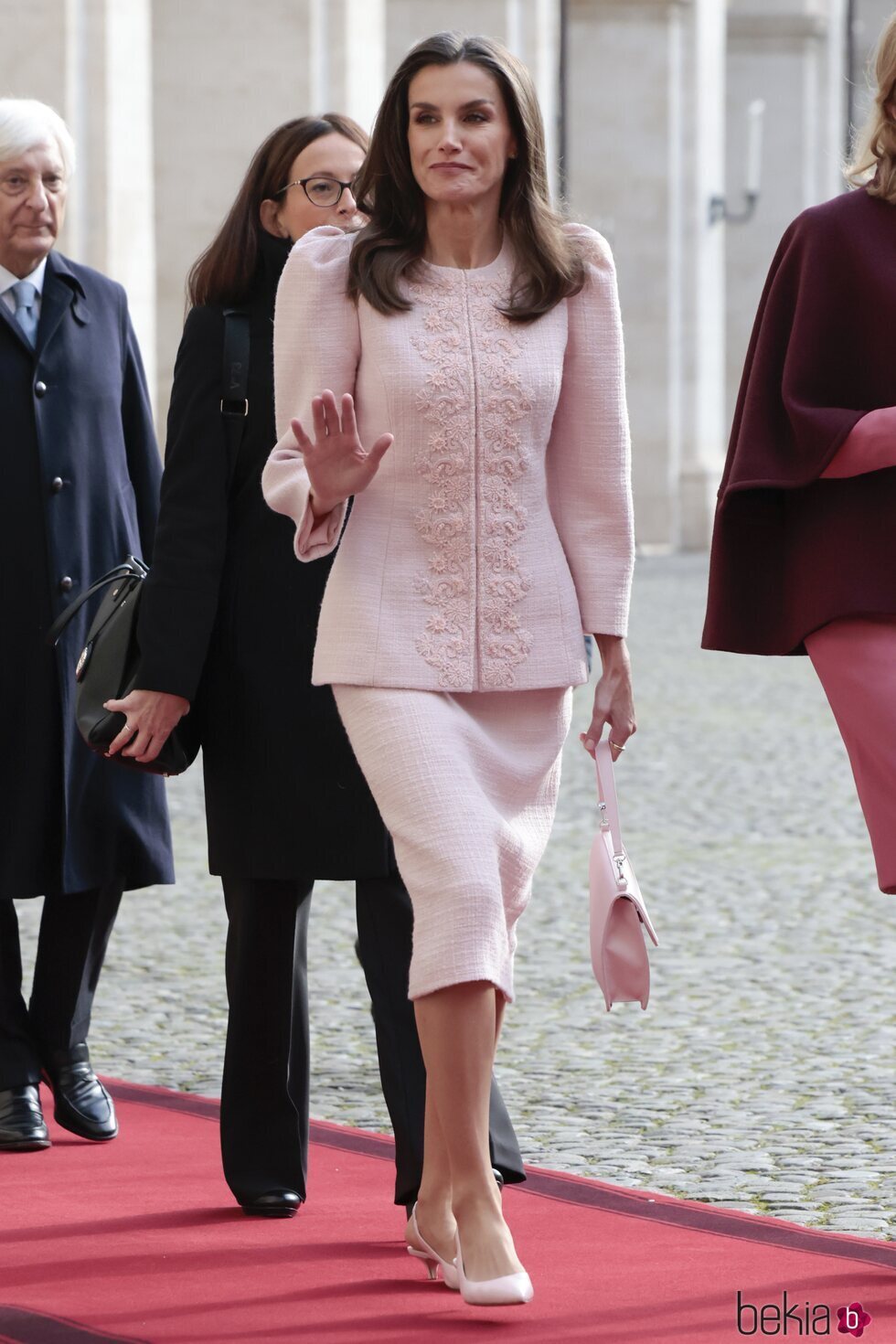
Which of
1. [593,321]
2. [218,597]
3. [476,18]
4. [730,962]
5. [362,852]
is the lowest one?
[730,962]

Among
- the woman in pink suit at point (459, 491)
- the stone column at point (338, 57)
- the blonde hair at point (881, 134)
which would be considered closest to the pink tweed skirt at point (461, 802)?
the woman in pink suit at point (459, 491)

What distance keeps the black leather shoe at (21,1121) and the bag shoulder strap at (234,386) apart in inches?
55.0

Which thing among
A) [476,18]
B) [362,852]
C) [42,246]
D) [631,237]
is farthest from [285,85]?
[362,852]

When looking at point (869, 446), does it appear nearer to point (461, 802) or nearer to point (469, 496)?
point (469, 496)

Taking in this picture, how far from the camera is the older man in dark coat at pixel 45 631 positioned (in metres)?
5.26

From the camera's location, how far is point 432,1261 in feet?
13.2

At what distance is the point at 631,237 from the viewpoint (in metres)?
31.4

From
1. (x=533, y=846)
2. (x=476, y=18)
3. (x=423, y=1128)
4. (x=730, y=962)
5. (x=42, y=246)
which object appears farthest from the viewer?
(x=476, y=18)

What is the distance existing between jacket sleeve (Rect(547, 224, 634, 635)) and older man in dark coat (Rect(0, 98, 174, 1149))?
1601 mm

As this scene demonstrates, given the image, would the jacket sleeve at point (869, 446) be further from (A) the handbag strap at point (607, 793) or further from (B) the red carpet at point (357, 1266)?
(B) the red carpet at point (357, 1266)

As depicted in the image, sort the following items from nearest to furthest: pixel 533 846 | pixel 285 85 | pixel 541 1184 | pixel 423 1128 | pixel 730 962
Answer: pixel 533 846, pixel 423 1128, pixel 541 1184, pixel 730 962, pixel 285 85

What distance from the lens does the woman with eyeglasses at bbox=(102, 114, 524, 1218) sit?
4.39 metres

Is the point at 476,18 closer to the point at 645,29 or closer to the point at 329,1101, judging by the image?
the point at 645,29

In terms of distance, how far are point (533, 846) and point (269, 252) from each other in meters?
1.18
